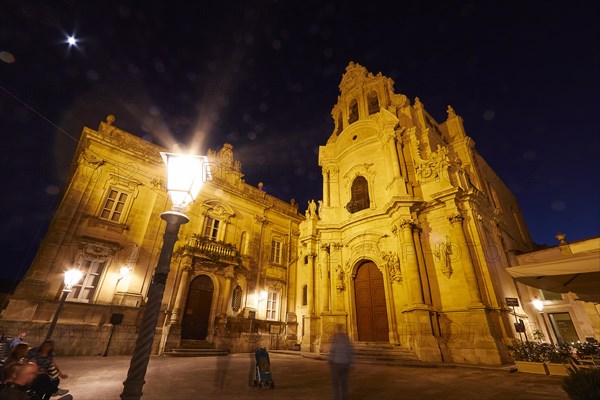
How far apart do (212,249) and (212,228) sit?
81.2 inches

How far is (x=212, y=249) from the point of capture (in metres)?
16.4

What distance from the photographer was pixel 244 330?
15.8 meters

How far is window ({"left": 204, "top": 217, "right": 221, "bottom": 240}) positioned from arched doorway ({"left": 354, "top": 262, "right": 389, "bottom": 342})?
985cm

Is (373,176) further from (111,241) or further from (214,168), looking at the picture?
(111,241)

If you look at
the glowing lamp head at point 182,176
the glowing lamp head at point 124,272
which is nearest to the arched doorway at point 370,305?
the glowing lamp head at point 124,272

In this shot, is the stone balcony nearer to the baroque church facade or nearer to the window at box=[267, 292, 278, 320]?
the baroque church facade

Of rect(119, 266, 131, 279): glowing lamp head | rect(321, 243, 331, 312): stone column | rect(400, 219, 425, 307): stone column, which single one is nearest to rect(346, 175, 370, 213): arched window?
rect(321, 243, 331, 312): stone column

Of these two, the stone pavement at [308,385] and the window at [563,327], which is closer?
the stone pavement at [308,385]

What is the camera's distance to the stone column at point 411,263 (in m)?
11.8

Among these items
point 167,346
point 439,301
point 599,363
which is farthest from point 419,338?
point 167,346

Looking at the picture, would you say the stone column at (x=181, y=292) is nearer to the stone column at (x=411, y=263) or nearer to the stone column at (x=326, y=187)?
the stone column at (x=326, y=187)

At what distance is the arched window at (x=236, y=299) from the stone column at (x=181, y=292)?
313 centimetres

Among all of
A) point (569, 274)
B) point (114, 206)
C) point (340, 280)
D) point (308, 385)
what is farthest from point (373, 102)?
point (308, 385)

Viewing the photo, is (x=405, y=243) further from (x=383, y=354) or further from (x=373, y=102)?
(x=373, y=102)
